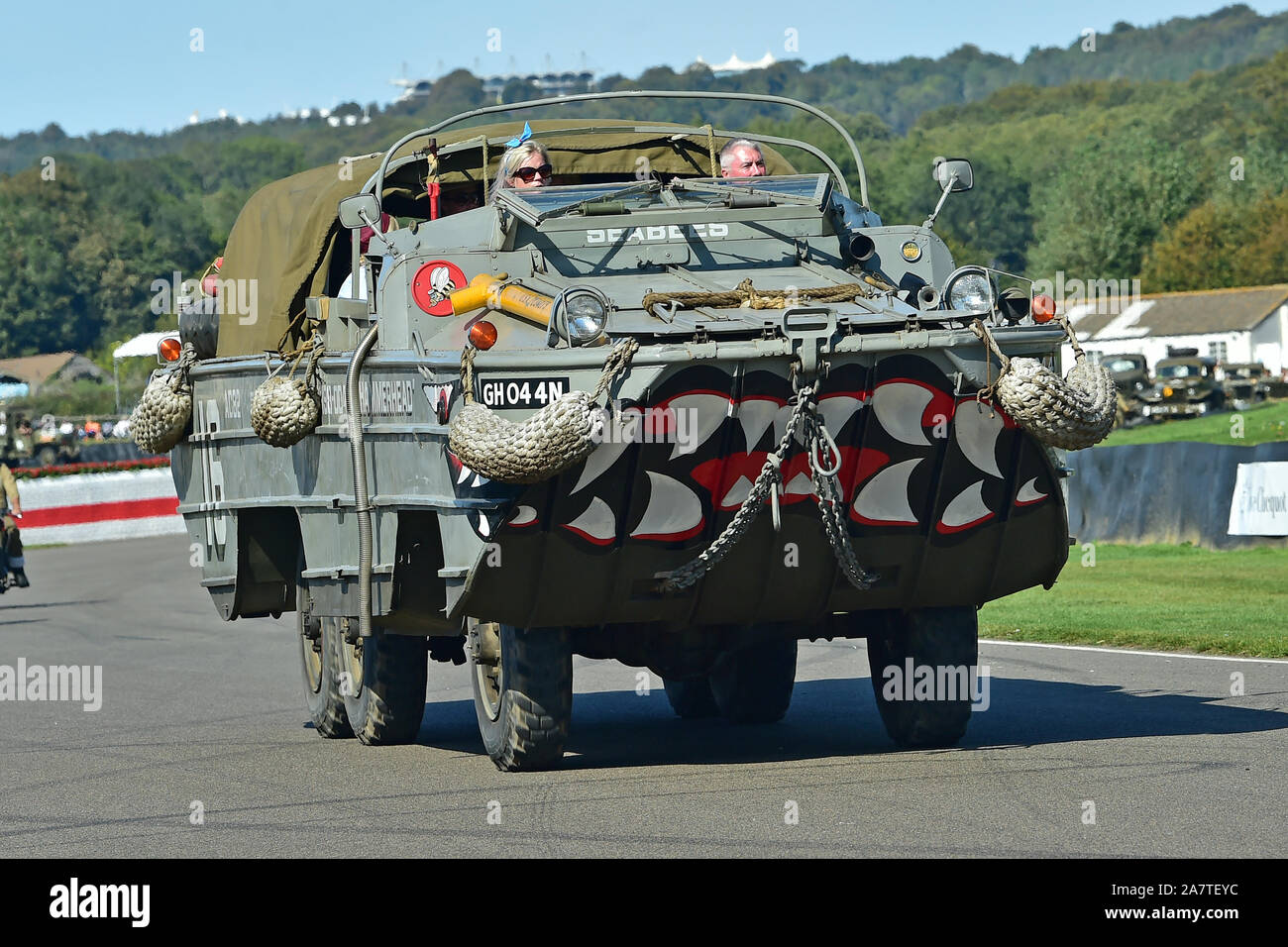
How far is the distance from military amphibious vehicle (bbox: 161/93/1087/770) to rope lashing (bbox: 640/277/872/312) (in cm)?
2

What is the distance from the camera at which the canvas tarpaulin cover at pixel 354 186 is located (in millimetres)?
11805

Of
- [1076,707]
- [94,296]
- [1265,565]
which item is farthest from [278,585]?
[94,296]

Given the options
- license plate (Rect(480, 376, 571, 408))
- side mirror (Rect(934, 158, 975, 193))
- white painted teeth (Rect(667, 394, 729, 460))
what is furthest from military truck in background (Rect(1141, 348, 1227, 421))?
license plate (Rect(480, 376, 571, 408))

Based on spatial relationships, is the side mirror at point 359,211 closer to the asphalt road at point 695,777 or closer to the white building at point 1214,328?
the asphalt road at point 695,777

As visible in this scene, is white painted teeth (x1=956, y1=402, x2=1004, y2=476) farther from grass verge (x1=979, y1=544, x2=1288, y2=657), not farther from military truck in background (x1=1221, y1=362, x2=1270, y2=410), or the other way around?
military truck in background (x1=1221, y1=362, x2=1270, y2=410)

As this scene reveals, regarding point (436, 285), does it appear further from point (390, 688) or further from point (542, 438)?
point (390, 688)

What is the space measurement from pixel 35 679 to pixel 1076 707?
8.50 m

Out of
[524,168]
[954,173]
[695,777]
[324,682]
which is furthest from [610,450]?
[324,682]

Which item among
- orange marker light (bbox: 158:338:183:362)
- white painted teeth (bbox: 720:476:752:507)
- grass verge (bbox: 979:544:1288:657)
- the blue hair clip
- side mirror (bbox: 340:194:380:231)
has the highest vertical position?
the blue hair clip

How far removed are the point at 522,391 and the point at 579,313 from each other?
44cm

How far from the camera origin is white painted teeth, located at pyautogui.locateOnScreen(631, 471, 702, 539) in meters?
9.27

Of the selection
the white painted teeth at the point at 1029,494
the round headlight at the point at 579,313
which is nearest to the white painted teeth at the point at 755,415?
the round headlight at the point at 579,313

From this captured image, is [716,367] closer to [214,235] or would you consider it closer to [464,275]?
[464,275]

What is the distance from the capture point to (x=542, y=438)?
8.77 metres
